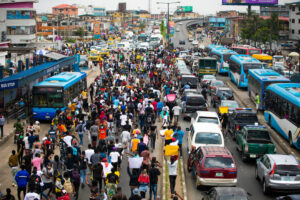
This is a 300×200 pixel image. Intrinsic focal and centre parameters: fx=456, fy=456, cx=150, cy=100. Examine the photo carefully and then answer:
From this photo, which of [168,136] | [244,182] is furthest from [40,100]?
[244,182]

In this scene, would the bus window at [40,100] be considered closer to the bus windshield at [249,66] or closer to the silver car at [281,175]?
the silver car at [281,175]

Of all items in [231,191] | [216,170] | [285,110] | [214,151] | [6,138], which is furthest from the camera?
[285,110]

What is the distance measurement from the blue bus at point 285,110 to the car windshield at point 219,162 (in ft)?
22.8

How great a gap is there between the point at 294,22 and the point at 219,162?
287 feet

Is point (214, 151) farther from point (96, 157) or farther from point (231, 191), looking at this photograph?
point (96, 157)

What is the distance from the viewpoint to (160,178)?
16.9m

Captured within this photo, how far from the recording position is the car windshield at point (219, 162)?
48.3 feet

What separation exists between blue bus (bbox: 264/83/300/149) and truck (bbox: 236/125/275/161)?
230 centimetres

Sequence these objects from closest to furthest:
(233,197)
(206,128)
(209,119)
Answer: (233,197) → (206,128) → (209,119)

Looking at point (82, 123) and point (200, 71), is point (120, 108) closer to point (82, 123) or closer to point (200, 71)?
point (82, 123)

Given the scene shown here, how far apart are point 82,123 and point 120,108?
353 cm

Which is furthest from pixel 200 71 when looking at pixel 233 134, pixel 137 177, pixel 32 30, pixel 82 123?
pixel 32 30

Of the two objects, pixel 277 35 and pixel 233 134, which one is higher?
pixel 277 35

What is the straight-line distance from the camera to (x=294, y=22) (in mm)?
95562
